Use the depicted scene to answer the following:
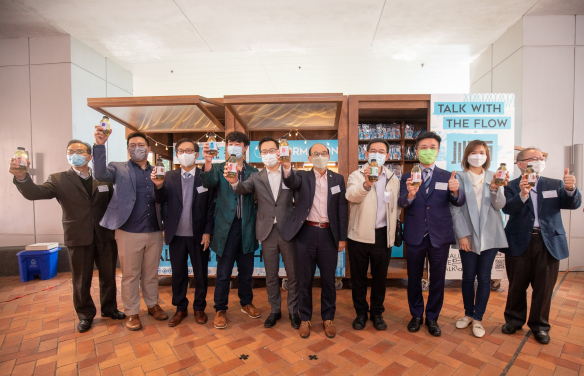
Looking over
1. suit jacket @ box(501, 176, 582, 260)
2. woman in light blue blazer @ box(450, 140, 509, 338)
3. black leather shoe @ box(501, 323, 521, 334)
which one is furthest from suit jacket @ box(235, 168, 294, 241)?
black leather shoe @ box(501, 323, 521, 334)

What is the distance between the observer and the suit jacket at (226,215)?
2912mm

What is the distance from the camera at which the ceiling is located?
464 cm

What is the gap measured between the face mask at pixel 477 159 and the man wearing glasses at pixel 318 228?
126cm

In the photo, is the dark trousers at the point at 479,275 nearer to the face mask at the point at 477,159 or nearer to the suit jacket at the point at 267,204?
the face mask at the point at 477,159

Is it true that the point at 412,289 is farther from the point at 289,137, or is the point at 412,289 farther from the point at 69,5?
the point at 69,5

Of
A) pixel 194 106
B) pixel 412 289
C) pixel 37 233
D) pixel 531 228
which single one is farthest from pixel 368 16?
pixel 37 233

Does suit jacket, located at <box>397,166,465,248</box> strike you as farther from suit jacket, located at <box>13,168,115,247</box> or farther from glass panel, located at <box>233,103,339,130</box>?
suit jacket, located at <box>13,168,115,247</box>

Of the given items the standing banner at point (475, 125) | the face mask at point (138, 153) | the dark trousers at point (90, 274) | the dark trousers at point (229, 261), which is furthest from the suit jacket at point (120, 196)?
the standing banner at point (475, 125)

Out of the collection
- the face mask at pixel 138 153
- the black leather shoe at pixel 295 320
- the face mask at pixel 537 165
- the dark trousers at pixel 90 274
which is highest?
the face mask at pixel 138 153

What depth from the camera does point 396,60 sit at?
6.63m

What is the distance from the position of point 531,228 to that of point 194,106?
396 centimetres

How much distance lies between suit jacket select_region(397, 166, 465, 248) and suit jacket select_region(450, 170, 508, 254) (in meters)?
0.11

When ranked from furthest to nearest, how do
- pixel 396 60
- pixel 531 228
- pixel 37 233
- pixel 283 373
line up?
pixel 396 60, pixel 37 233, pixel 531 228, pixel 283 373

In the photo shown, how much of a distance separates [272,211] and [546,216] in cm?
254
